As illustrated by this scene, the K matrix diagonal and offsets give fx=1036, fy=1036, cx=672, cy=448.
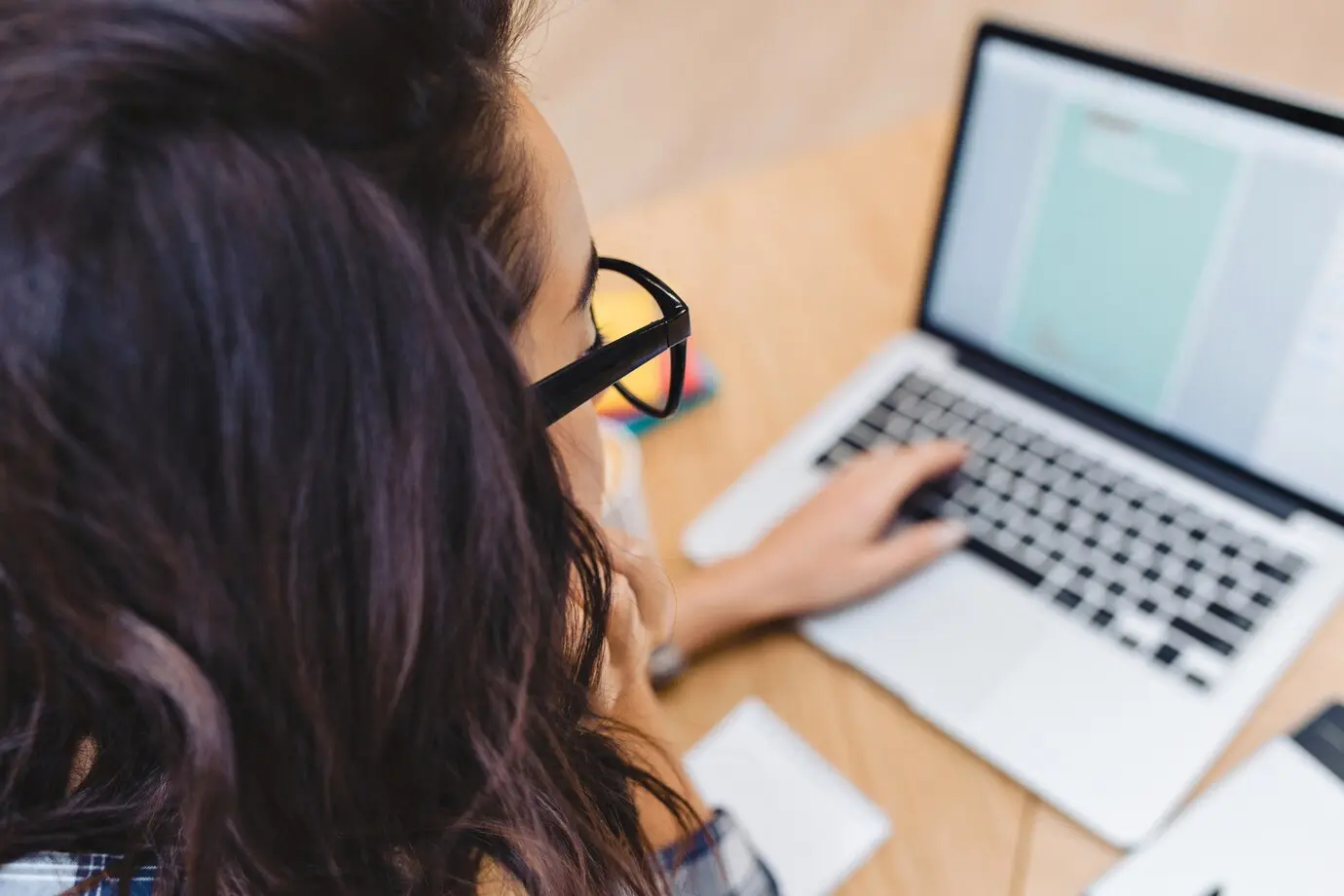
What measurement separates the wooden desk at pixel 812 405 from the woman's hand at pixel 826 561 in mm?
33

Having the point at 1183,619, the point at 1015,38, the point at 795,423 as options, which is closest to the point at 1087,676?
the point at 1183,619

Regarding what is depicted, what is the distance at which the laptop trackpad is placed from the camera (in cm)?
66

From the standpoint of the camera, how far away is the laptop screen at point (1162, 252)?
0.64m

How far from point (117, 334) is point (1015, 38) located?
2.09ft

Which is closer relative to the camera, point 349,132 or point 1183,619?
point 349,132

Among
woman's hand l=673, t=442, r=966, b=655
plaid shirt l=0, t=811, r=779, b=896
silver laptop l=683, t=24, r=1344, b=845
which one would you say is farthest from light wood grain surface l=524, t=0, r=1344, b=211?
plaid shirt l=0, t=811, r=779, b=896

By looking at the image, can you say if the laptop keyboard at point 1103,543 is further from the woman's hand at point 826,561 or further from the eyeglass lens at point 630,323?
the eyeglass lens at point 630,323

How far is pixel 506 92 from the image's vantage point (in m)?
0.42

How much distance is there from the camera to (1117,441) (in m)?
0.77

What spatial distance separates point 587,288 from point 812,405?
0.45m

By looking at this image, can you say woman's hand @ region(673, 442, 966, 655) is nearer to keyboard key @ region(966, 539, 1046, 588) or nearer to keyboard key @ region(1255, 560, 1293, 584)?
keyboard key @ region(966, 539, 1046, 588)

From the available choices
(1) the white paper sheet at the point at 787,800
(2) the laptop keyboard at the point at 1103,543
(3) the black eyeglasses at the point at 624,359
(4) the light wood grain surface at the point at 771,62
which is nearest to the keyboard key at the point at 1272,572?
(2) the laptop keyboard at the point at 1103,543

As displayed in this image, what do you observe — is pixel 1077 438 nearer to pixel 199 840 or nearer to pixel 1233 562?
pixel 1233 562

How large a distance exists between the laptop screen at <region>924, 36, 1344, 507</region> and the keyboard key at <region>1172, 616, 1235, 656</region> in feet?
0.44
